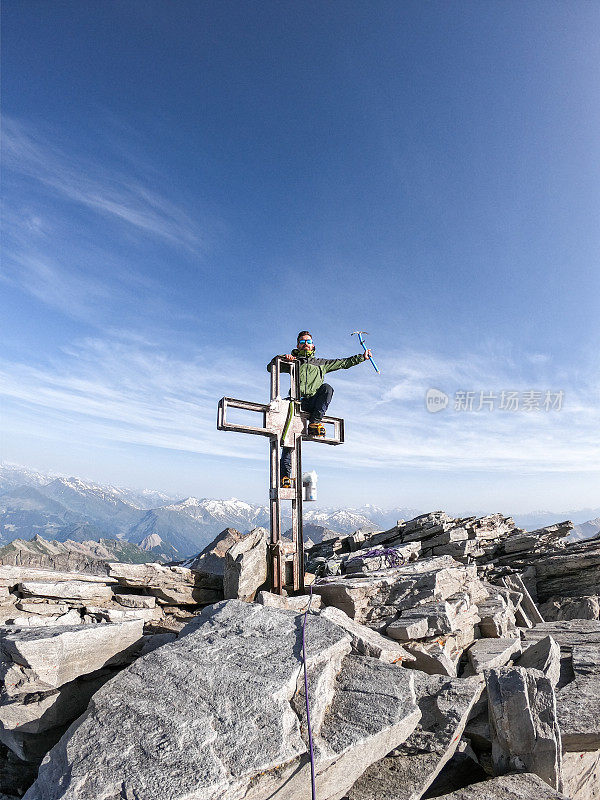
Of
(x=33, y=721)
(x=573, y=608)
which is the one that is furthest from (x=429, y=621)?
(x=573, y=608)

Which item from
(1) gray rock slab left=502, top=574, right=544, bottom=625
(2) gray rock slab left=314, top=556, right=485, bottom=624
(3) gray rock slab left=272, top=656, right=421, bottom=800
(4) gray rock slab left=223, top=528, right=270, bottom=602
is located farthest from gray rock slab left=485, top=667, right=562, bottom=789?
(1) gray rock slab left=502, top=574, right=544, bottom=625

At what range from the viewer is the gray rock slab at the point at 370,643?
8250mm

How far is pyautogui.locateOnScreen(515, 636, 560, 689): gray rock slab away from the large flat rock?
4.55 metres

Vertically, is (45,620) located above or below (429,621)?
above

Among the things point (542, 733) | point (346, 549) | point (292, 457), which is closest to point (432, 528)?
point (346, 549)

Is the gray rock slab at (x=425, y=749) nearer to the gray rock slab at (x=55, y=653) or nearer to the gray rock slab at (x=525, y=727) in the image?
the gray rock slab at (x=525, y=727)

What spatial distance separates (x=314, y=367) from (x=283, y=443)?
3.16 m

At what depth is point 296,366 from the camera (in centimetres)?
1471

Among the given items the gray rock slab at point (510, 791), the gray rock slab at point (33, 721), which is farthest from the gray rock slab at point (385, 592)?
the gray rock slab at point (33, 721)

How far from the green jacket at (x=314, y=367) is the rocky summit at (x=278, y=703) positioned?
6.69 metres

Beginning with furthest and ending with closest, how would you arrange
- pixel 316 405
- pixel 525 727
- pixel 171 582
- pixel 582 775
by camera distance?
pixel 316 405 → pixel 171 582 → pixel 582 775 → pixel 525 727

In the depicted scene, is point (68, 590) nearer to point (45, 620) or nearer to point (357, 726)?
point (45, 620)

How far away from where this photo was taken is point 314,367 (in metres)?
15.0

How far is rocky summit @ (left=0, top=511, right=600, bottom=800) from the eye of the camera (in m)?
4.68
